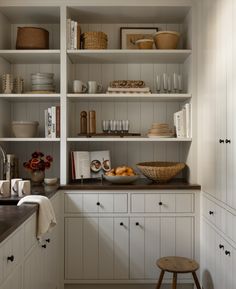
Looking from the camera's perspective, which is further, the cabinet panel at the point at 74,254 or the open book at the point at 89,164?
the open book at the point at 89,164

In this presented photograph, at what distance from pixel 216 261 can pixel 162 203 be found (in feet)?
2.15

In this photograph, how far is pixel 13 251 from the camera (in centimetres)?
172

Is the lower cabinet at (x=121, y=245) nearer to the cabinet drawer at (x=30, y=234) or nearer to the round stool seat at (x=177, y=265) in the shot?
the round stool seat at (x=177, y=265)

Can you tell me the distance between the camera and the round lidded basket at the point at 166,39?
324cm

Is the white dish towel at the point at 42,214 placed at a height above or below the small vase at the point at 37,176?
below

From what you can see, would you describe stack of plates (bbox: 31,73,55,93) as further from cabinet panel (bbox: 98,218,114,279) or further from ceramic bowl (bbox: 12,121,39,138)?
cabinet panel (bbox: 98,218,114,279)

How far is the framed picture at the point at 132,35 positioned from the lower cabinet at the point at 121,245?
153cm

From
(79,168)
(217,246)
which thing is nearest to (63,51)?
(79,168)

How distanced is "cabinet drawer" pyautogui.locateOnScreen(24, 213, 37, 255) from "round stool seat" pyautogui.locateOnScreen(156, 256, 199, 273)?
0.97 metres

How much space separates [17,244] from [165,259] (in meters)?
1.34

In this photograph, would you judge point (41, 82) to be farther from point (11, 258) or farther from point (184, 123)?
point (11, 258)

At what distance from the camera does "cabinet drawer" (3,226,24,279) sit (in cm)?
161

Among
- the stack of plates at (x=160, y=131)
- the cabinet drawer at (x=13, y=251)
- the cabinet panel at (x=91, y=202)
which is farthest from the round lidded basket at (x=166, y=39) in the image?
the cabinet drawer at (x=13, y=251)

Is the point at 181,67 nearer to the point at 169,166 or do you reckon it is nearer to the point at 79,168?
the point at 169,166
